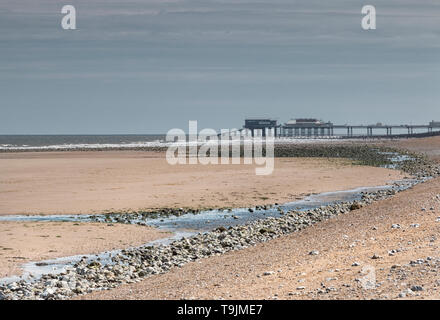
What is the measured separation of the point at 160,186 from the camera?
44656 mm

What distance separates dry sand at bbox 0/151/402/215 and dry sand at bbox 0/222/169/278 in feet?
18.0

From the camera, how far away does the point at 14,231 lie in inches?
1006

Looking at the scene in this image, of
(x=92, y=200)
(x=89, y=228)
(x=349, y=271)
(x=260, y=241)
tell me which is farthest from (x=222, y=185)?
(x=349, y=271)

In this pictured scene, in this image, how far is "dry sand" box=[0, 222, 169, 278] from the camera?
20944 millimetres

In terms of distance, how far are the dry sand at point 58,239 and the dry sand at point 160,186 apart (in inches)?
215

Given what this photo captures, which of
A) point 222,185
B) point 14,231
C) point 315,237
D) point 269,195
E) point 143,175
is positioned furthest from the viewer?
point 143,175

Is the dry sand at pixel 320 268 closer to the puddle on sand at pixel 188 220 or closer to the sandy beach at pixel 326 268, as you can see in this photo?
the sandy beach at pixel 326 268

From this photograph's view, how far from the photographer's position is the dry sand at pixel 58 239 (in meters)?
20.9

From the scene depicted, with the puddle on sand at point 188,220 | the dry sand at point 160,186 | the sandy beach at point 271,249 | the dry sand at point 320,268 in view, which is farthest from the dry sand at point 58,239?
the dry sand at point 160,186

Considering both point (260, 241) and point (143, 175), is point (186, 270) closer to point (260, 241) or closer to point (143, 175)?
point (260, 241)

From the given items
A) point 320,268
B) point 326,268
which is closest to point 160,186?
point 320,268

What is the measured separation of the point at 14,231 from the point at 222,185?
68.9 ft

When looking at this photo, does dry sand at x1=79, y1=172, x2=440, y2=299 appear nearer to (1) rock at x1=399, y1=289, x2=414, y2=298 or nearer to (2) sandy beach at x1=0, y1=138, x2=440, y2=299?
(2) sandy beach at x1=0, y1=138, x2=440, y2=299

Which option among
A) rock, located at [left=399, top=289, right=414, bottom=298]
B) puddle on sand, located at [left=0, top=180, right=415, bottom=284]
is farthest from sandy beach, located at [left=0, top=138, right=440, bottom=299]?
puddle on sand, located at [left=0, top=180, right=415, bottom=284]
